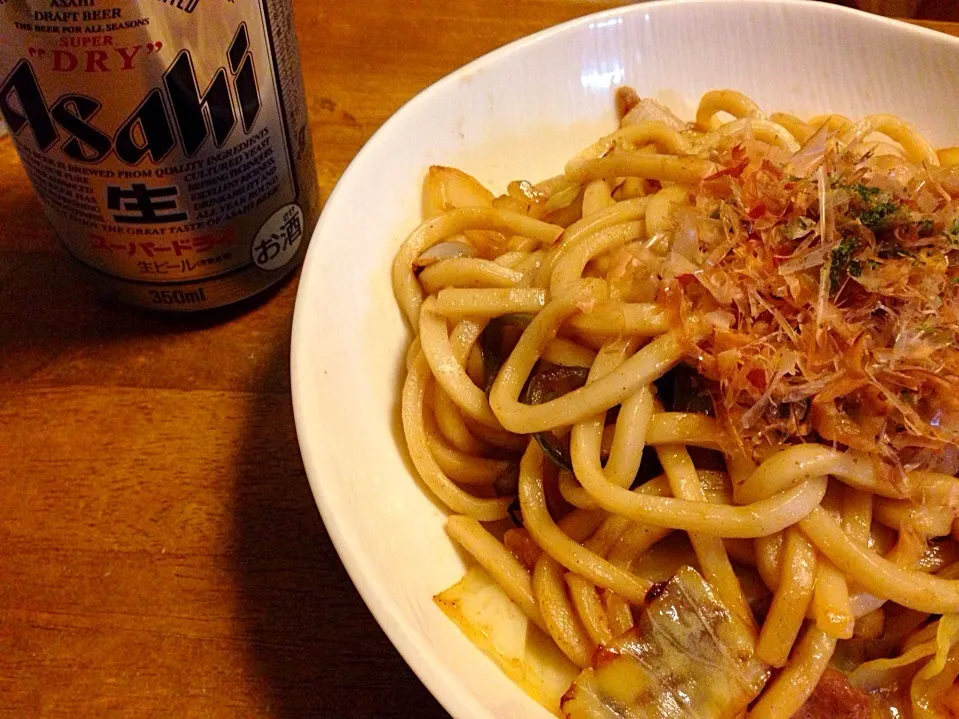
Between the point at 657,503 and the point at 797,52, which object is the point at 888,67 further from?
the point at 657,503

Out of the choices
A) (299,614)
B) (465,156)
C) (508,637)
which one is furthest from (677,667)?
(465,156)

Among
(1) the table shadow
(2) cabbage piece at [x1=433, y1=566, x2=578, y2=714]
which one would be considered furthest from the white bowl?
(1) the table shadow

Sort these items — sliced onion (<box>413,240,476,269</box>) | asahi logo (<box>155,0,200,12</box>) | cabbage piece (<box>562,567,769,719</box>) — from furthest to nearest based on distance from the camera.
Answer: sliced onion (<box>413,240,476,269</box>) → asahi logo (<box>155,0,200,12</box>) → cabbage piece (<box>562,567,769,719</box>)

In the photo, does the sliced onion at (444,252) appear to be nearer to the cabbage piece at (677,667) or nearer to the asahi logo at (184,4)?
the asahi logo at (184,4)

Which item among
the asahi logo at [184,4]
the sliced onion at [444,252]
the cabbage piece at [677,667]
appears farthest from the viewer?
the sliced onion at [444,252]

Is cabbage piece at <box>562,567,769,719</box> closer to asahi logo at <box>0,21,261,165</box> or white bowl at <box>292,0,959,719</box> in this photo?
white bowl at <box>292,0,959,719</box>

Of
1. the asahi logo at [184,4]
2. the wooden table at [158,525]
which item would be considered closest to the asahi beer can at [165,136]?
the asahi logo at [184,4]
